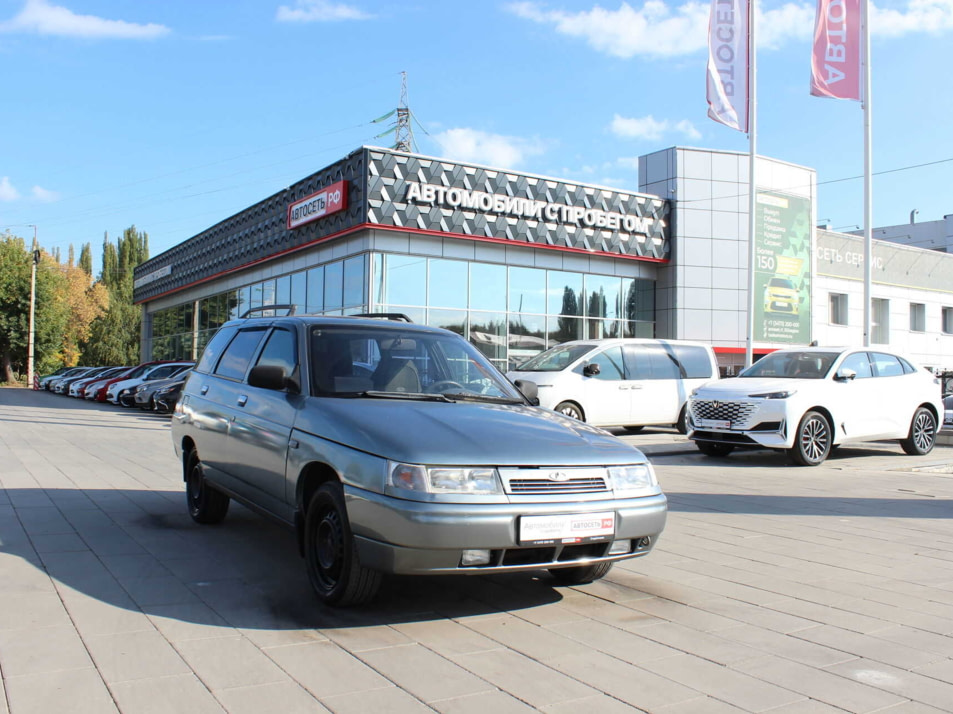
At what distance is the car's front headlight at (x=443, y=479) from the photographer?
3932 millimetres

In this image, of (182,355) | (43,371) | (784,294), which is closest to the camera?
(784,294)

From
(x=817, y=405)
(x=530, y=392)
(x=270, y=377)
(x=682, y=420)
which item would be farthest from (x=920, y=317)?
(x=270, y=377)

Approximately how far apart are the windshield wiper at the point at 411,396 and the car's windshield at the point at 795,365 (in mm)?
8581

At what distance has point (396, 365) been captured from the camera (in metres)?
5.32

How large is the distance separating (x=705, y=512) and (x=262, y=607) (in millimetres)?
4754

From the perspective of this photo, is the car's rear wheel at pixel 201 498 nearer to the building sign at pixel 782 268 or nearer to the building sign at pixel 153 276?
the building sign at pixel 782 268

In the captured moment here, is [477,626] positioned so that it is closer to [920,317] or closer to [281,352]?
[281,352]

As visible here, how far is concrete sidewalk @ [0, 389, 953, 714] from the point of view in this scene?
130 inches

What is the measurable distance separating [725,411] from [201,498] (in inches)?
304

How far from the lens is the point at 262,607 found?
4.42 m

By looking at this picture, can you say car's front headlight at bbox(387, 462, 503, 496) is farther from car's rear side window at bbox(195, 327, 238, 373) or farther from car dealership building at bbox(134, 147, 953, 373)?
car dealership building at bbox(134, 147, 953, 373)

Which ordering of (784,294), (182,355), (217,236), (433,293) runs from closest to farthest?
1. (433,293)
2. (784,294)
3. (217,236)
4. (182,355)

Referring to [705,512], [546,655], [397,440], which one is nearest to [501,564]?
[546,655]

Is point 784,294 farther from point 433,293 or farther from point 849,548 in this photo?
point 849,548
